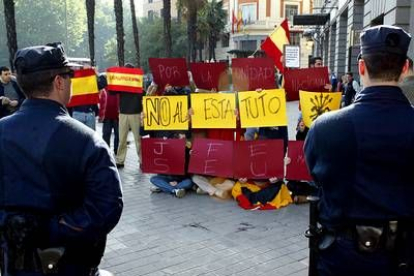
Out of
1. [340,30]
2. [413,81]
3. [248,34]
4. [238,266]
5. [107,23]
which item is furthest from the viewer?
[107,23]

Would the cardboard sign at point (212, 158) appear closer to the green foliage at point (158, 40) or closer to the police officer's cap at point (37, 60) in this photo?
the police officer's cap at point (37, 60)

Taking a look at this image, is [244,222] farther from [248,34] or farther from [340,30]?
[248,34]

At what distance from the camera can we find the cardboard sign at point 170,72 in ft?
22.0

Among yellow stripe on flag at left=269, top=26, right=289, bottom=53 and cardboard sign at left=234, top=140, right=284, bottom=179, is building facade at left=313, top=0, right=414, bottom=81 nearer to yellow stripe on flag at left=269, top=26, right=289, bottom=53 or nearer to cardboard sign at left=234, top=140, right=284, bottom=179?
yellow stripe on flag at left=269, top=26, right=289, bottom=53

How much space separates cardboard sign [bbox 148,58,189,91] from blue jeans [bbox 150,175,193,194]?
1.34 m

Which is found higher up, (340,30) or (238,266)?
(340,30)

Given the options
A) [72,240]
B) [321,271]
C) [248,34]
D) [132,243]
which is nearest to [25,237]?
[72,240]

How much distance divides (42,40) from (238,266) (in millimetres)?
63646

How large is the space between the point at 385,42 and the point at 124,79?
6491mm

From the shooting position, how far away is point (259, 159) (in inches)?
243

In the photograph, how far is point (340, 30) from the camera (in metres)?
20.4

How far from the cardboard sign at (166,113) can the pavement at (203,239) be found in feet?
3.31

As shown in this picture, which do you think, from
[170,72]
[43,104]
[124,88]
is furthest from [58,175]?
[124,88]

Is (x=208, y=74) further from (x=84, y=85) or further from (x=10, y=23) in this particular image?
(x=10, y=23)
